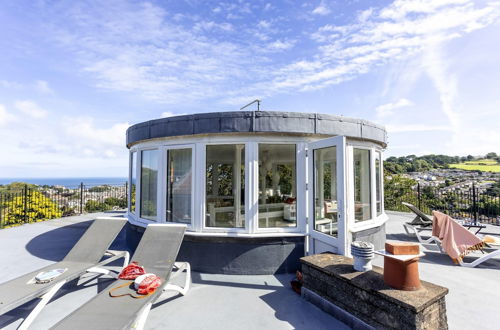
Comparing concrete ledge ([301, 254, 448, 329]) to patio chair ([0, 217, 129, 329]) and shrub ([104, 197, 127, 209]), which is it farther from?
shrub ([104, 197, 127, 209])

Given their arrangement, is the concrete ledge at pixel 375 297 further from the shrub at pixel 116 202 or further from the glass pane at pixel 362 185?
the shrub at pixel 116 202

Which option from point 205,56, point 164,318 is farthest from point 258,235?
point 205,56

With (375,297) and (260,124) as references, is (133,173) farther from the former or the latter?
(375,297)

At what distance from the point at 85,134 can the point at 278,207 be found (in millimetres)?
46418

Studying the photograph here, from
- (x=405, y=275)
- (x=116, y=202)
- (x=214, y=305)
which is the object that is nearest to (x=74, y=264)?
(x=214, y=305)

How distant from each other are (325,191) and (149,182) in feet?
13.9

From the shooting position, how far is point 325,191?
514 cm

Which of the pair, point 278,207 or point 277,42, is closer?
point 278,207

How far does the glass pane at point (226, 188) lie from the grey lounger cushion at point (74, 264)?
6.59 feet

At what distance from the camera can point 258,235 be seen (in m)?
4.66

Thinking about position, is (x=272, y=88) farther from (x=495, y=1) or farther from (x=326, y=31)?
(x=495, y=1)

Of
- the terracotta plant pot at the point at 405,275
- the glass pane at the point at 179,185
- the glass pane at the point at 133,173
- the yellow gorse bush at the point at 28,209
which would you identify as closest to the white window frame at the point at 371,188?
the terracotta plant pot at the point at 405,275

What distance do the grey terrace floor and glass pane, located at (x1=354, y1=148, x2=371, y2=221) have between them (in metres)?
1.12

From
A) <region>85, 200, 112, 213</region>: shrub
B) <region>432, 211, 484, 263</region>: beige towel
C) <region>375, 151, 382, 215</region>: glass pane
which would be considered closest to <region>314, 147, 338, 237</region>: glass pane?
<region>375, 151, 382, 215</region>: glass pane
